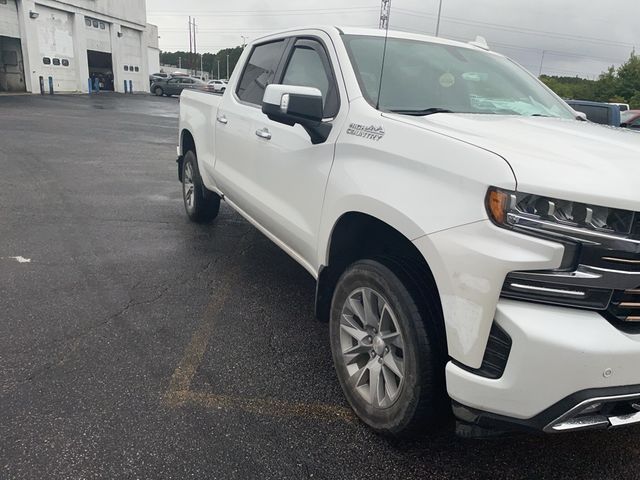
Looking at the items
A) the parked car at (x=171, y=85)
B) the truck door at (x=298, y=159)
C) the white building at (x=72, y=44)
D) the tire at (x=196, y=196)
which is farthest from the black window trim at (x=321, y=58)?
the parked car at (x=171, y=85)

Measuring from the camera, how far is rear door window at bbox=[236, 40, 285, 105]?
4.04 meters

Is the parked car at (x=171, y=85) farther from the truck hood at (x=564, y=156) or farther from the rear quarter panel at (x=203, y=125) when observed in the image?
the truck hood at (x=564, y=156)

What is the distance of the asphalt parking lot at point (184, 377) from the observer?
2393 mm

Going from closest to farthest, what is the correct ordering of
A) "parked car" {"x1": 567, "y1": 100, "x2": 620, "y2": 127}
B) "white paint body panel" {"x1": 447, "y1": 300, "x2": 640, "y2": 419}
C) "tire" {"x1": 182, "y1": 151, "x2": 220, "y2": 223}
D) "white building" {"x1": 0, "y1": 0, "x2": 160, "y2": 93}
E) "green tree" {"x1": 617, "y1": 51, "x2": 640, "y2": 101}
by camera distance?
"white paint body panel" {"x1": 447, "y1": 300, "x2": 640, "y2": 419}
"parked car" {"x1": 567, "y1": 100, "x2": 620, "y2": 127}
"tire" {"x1": 182, "y1": 151, "x2": 220, "y2": 223}
"white building" {"x1": 0, "y1": 0, "x2": 160, "y2": 93}
"green tree" {"x1": 617, "y1": 51, "x2": 640, "y2": 101}

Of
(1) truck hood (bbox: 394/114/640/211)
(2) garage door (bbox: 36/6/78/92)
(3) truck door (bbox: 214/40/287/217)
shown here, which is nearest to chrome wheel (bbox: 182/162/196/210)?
(3) truck door (bbox: 214/40/287/217)

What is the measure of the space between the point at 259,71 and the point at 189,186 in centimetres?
217

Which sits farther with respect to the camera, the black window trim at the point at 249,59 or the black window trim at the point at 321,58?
the black window trim at the point at 249,59

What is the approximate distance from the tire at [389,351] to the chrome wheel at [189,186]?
140 inches

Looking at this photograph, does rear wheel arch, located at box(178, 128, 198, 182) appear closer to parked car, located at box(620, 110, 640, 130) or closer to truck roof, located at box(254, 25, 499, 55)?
truck roof, located at box(254, 25, 499, 55)

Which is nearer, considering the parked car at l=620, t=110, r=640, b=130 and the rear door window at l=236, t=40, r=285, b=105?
the rear door window at l=236, t=40, r=285, b=105

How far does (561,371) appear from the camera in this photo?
69.0 inches

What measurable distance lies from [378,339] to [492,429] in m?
0.67

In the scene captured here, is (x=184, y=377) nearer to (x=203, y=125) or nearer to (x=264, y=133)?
(x=264, y=133)

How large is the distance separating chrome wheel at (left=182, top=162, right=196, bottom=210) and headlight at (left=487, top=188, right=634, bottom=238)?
4.55 m
